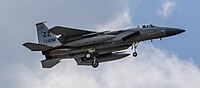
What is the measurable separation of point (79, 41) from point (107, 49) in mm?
2811

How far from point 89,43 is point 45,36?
6383 mm

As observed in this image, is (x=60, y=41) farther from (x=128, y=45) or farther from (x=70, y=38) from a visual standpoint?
(x=128, y=45)

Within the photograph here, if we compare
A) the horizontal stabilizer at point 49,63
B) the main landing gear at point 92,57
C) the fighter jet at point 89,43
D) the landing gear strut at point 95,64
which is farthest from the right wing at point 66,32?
the landing gear strut at point 95,64

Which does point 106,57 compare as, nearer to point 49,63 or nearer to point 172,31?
point 49,63

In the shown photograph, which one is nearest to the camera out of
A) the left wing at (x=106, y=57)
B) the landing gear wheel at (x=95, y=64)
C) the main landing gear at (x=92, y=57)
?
the main landing gear at (x=92, y=57)

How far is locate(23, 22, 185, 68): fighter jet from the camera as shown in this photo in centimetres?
7462

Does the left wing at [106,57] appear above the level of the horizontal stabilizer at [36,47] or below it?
below

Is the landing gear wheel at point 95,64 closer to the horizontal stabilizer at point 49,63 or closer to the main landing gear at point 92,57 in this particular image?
the main landing gear at point 92,57

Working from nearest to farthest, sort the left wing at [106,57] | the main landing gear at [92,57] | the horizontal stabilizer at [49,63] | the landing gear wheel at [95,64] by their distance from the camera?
the main landing gear at [92,57] < the landing gear wheel at [95,64] < the horizontal stabilizer at [49,63] < the left wing at [106,57]

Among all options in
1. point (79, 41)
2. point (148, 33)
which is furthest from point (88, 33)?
point (148, 33)

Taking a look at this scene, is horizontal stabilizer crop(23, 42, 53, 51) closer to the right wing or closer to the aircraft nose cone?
the right wing

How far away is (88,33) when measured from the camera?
7688 centimetres

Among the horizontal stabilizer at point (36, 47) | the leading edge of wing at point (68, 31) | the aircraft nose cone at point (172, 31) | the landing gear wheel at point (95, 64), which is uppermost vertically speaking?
the leading edge of wing at point (68, 31)

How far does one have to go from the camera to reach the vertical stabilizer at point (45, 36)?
79.6m
